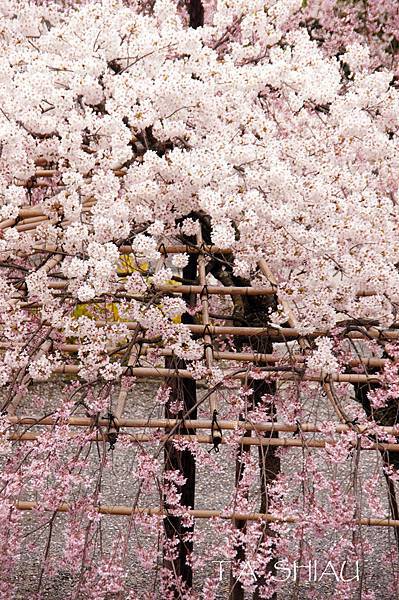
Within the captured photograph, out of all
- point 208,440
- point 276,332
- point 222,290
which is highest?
point 222,290

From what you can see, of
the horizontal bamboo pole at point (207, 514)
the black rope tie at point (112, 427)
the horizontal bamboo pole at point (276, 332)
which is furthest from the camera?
the horizontal bamboo pole at point (276, 332)

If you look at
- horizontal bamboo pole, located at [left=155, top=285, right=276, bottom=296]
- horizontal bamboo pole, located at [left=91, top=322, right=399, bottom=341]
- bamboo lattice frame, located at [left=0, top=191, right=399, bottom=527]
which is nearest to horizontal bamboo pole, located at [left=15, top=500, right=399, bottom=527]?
bamboo lattice frame, located at [left=0, top=191, right=399, bottom=527]

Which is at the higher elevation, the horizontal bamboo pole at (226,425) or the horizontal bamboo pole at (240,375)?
the horizontal bamboo pole at (240,375)

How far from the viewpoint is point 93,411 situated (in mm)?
2566

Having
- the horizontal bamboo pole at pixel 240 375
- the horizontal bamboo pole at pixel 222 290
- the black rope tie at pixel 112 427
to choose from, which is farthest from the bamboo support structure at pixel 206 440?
the horizontal bamboo pole at pixel 222 290

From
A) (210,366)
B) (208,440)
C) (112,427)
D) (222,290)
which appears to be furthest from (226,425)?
(222,290)

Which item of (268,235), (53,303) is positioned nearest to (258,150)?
(268,235)

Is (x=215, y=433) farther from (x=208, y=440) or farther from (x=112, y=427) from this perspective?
(x=112, y=427)

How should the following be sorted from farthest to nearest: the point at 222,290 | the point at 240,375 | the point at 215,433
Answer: the point at 222,290 → the point at 240,375 → the point at 215,433

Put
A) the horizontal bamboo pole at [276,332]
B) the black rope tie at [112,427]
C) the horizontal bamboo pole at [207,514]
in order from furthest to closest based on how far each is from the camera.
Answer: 1. the horizontal bamboo pole at [276,332]
2. the black rope tie at [112,427]
3. the horizontal bamboo pole at [207,514]

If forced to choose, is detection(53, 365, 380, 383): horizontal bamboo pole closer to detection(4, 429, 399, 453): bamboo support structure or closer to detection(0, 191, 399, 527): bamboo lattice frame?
detection(0, 191, 399, 527): bamboo lattice frame

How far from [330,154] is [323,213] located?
27 cm

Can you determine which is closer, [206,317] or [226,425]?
[226,425]

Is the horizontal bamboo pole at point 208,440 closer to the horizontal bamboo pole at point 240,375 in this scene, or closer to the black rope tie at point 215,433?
the black rope tie at point 215,433
